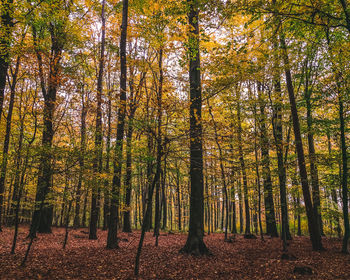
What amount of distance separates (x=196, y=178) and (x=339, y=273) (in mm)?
4909

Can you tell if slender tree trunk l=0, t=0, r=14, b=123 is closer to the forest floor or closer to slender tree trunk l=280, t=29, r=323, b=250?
the forest floor

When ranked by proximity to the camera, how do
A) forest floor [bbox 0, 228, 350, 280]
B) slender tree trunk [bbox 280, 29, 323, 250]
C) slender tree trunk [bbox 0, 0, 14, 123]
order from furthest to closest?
slender tree trunk [bbox 280, 29, 323, 250]
slender tree trunk [bbox 0, 0, 14, 123]
forest floor [bbox 0, 228, 350, 280]

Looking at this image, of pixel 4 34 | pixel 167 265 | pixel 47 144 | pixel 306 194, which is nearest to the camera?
pixel 47 144

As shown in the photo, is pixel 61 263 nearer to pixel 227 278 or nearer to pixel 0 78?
pixel 227 278

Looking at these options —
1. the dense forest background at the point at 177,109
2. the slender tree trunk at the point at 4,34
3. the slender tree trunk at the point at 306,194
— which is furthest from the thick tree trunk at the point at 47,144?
the slender tree trunk at the point at 306,194

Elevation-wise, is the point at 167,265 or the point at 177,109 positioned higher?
the point at 177,109

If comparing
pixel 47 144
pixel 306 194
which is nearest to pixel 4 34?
pixel 47 144

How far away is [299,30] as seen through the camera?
5.80 metres

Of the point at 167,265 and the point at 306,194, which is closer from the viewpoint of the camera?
the point at 167,265

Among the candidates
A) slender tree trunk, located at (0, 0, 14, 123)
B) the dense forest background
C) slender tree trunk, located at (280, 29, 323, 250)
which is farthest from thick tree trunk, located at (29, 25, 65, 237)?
slender tree trunk, located at (280, 29, 323, 250)

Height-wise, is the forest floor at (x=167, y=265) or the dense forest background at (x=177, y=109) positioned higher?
the dense forest background at (x=177, y=109)

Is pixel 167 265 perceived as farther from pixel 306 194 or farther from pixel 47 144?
pixel 306 194

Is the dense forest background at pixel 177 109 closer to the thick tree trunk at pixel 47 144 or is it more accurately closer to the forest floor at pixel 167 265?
the thick tree trunk at pixel 47 144

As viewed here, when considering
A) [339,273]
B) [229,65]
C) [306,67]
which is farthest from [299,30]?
[339,273]
